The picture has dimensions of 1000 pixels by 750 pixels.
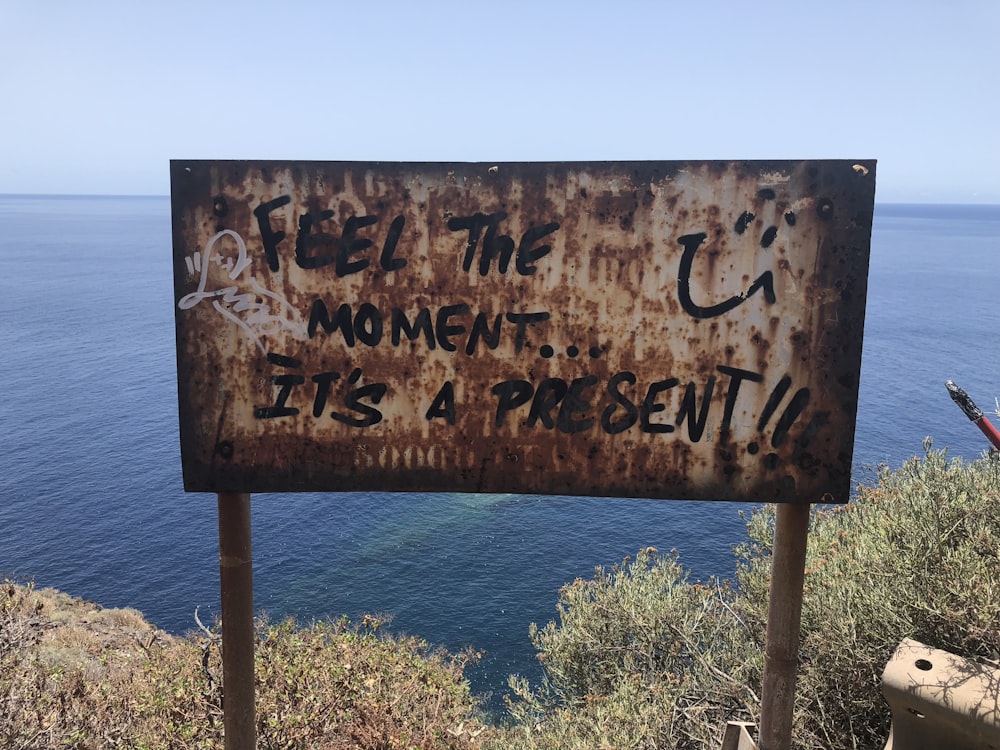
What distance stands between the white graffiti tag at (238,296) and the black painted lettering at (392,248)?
546mm

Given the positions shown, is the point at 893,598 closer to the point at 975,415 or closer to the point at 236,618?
the point at 975,415

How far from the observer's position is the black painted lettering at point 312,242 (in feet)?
12.9

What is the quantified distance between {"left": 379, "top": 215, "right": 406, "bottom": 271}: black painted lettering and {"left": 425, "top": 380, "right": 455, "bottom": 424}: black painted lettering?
681 mm

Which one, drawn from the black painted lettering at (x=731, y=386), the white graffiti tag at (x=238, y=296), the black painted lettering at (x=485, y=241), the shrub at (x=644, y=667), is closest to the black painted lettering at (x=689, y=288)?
the black painted lettering at (x=731, y=386)

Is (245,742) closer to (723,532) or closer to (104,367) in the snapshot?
(723,532)

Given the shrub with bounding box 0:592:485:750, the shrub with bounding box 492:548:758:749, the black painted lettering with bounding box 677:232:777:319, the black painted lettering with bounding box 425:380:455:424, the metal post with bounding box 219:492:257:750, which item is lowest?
the shrub with bounding box 492:548:758:749

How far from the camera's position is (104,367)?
75.1 metres

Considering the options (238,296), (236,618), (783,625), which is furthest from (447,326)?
(783,625)

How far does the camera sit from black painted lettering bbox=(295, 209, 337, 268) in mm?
3920

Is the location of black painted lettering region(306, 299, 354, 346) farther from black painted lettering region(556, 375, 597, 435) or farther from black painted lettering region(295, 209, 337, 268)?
black painted lettering region(556, 375, 597, 435)

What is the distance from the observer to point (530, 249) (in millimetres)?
3898

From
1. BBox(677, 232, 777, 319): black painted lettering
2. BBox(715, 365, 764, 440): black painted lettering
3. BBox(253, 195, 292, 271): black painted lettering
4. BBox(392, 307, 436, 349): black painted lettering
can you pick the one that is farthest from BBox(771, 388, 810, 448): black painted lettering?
BBox(253, 195, 292, 271): black painted lettering

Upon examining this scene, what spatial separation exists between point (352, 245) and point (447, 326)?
661mm

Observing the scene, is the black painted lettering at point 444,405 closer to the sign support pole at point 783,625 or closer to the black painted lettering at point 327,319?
the black painted lettering at point 327,319
